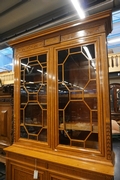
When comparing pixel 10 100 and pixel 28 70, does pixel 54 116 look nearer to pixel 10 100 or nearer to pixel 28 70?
pixel 28 70

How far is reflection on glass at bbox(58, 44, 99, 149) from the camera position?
1.29 m

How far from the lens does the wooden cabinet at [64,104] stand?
47.1 inches

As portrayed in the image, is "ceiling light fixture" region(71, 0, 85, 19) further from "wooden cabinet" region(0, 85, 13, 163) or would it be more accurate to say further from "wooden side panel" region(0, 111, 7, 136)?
"wooden side panel" region(0, 111, 7, 136)

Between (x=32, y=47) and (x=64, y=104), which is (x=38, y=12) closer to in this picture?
(x=32, y=47)

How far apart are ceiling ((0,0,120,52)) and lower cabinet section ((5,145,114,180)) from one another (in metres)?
2.45

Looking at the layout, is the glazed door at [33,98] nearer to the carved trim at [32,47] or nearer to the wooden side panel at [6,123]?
the carved trim at [32,47]

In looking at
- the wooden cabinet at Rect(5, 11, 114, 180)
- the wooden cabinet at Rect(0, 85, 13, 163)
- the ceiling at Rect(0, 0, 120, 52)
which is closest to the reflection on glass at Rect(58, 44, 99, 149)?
the wooden cabinet at Rect(5, 11, 114, 180)

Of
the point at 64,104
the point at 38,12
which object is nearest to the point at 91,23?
the point at 64,104

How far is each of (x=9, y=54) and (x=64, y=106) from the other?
4.16 m

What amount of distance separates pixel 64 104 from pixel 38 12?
7.22 ft

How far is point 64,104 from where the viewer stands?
1.44 m

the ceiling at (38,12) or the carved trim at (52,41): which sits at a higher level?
the ceiling at (38,12)

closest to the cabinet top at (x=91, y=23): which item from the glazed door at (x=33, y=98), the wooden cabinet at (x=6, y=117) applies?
the glazed door at (x=33, y=98)

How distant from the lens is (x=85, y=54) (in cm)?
136
